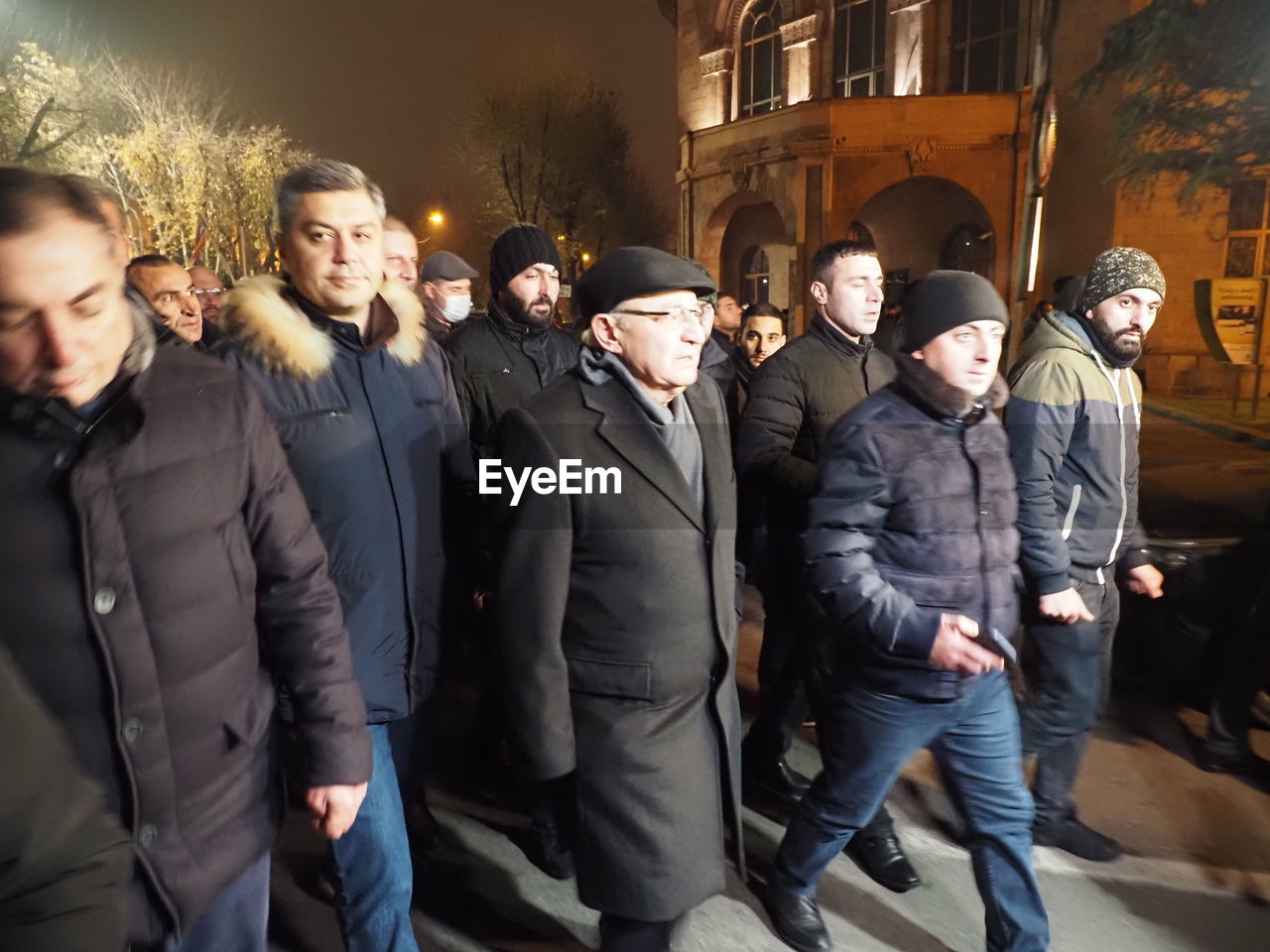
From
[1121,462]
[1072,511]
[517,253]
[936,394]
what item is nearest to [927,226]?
[517,253]

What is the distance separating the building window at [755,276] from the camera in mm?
25234

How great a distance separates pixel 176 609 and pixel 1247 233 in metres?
19.7

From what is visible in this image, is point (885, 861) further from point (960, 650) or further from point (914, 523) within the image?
point (914, 523)

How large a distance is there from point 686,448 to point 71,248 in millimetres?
1436

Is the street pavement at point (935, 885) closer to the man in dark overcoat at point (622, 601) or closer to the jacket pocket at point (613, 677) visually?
the man in dark overcoat at point (622, 601)

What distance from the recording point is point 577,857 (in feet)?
7.61

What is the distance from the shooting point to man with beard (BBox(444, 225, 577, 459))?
409 cm

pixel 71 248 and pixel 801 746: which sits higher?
pixel 71 248

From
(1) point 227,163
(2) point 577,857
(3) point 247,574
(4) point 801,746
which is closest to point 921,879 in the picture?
(4) point 801,746

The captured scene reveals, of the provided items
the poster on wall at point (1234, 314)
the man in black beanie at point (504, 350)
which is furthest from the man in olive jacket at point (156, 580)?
the poster on wall at point (1234, 314)

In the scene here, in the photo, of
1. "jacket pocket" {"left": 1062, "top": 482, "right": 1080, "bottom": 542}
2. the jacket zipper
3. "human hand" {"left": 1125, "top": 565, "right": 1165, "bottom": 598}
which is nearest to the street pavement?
"human hand" {"left": 1125, "top": 565, "right": 1165, "bottom": 598}

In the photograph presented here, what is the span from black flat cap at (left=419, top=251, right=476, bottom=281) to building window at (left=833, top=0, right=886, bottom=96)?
18.7 m

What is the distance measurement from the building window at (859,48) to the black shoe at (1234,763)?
2070cm

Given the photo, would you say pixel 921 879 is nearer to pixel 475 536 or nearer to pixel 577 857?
pixel 577 857
